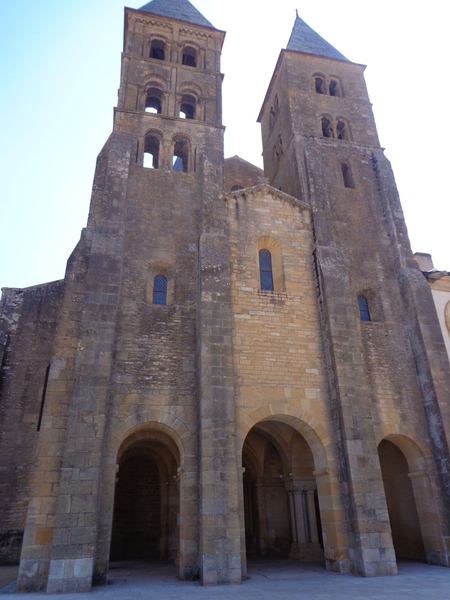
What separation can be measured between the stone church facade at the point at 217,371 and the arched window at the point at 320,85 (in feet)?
11.2

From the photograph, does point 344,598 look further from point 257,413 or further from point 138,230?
point 138,230

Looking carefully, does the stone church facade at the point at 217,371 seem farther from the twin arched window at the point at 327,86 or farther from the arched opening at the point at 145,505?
the twin arched window at the point at 327,86

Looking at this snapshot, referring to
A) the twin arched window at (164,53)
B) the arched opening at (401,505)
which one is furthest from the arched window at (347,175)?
the arched opening at (401,505)

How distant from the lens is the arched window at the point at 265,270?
1650 centimetres

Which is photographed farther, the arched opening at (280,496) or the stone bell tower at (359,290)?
the arched opening at (280,496)

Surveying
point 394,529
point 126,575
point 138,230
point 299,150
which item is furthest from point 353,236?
point 126,575

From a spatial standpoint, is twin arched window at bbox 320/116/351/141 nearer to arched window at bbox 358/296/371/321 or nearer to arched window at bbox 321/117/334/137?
arched window at bbox 321/117/334/137

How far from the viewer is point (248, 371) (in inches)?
557

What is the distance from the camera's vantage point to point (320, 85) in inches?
946

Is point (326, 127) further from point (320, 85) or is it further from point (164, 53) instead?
point (164, 53)

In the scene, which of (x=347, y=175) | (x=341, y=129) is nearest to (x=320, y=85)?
(x=341, y=129)

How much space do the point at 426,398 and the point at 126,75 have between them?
60.2 feet

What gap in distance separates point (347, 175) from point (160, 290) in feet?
34.9

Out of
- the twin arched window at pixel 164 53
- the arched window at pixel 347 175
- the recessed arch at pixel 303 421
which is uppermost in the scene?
the twin arched window at pixel 164 53
